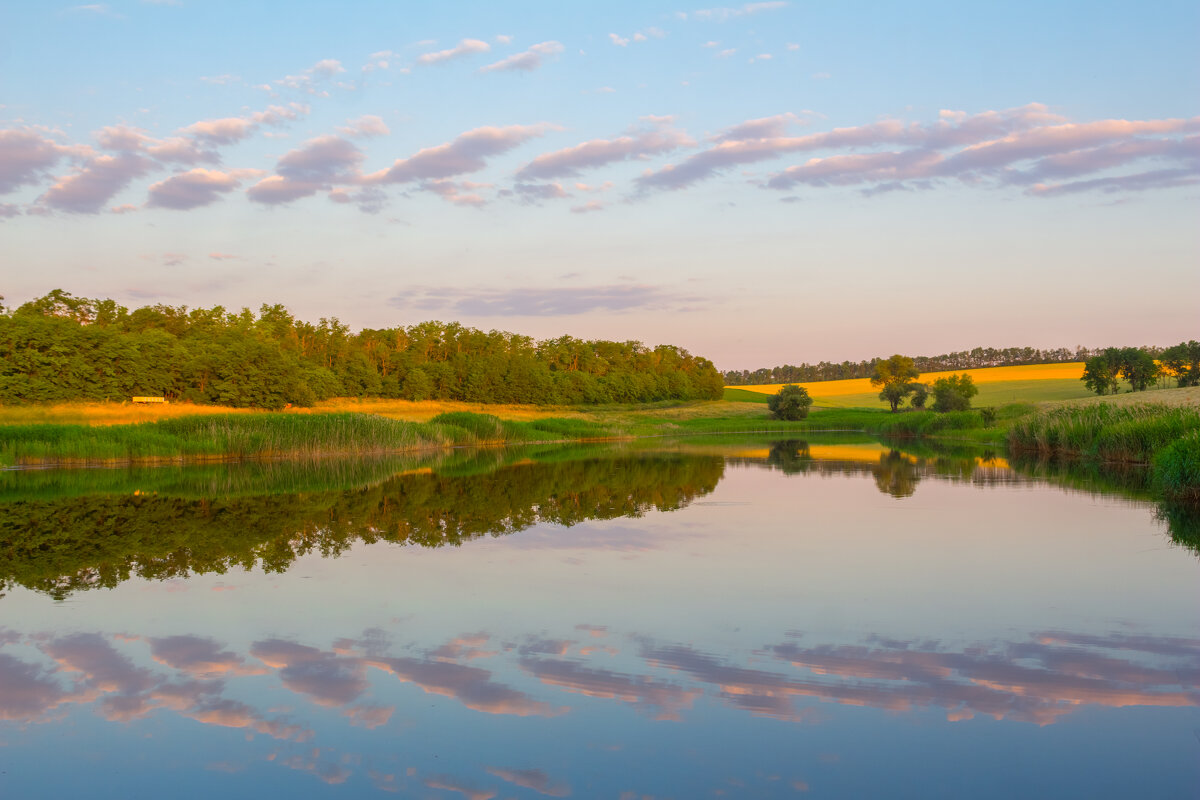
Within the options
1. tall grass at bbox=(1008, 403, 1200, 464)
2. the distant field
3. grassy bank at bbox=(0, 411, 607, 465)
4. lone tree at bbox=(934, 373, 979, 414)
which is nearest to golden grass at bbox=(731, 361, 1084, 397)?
the distant field

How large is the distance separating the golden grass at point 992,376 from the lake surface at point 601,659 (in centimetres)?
9475

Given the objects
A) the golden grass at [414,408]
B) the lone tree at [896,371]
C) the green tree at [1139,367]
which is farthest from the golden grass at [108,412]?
the lone tree at [896,371]

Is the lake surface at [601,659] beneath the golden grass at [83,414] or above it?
beneath

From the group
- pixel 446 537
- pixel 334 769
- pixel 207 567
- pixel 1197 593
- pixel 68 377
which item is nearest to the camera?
pixel 334 769

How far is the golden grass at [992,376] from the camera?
9562 centimetres

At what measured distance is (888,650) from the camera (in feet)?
16.8

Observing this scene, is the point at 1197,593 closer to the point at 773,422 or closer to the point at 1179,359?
the point at 773,422

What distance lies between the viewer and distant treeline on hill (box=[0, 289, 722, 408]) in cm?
4053

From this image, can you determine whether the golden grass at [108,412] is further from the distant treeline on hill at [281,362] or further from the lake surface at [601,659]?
the lake surface at [601,659]

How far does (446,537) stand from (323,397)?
179 ft

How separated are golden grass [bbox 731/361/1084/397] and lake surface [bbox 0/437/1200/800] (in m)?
94.8

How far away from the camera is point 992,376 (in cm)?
10219

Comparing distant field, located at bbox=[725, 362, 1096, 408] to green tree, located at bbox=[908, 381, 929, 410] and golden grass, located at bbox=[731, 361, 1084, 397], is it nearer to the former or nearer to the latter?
golden grass, located at bbox=[731, 361, 1084, 397]

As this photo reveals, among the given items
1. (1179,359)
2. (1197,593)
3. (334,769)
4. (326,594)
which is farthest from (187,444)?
(1179,359)
